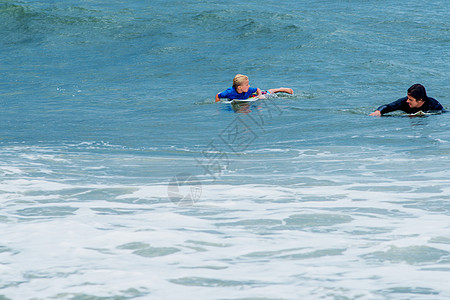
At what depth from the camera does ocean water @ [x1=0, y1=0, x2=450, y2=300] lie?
4.36m

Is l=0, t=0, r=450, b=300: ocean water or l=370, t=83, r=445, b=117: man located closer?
l=0, t=0, r=450, b=300: ocean water

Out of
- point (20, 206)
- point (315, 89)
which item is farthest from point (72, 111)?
point (20, 206)

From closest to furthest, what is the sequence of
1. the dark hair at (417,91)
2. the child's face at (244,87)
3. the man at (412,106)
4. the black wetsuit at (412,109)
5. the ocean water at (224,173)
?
the ocean water at (224,173)
the dark hair at (417,91)
the man at (412,106)
the black wetsuit at (412,109)
the child's face at (244,87)

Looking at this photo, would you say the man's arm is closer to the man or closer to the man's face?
the man

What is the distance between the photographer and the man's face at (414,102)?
1217 centimetres

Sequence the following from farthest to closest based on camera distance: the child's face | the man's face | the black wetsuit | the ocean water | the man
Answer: the child's face → the black wetsuit → the man → the man's face → the ocean water

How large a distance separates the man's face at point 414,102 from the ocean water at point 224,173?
1.25ft

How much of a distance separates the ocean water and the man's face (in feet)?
1.25

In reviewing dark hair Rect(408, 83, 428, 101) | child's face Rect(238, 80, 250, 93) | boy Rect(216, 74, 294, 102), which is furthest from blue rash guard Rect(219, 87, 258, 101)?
dark hair Rect(408, 83, 428, 101)

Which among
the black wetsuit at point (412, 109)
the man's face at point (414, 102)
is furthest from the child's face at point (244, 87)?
the man's face at point (414, 102)

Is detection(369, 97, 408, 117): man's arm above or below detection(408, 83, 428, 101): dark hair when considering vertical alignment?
below

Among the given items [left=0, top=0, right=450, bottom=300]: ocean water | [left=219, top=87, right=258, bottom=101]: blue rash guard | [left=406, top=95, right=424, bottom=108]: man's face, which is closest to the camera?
[left=0, top=0, right=450, bottom=300]: ocean water

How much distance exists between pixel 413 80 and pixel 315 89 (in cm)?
321

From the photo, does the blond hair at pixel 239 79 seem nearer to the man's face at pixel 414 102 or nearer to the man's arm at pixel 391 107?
the man's arm at pixel 391 107
